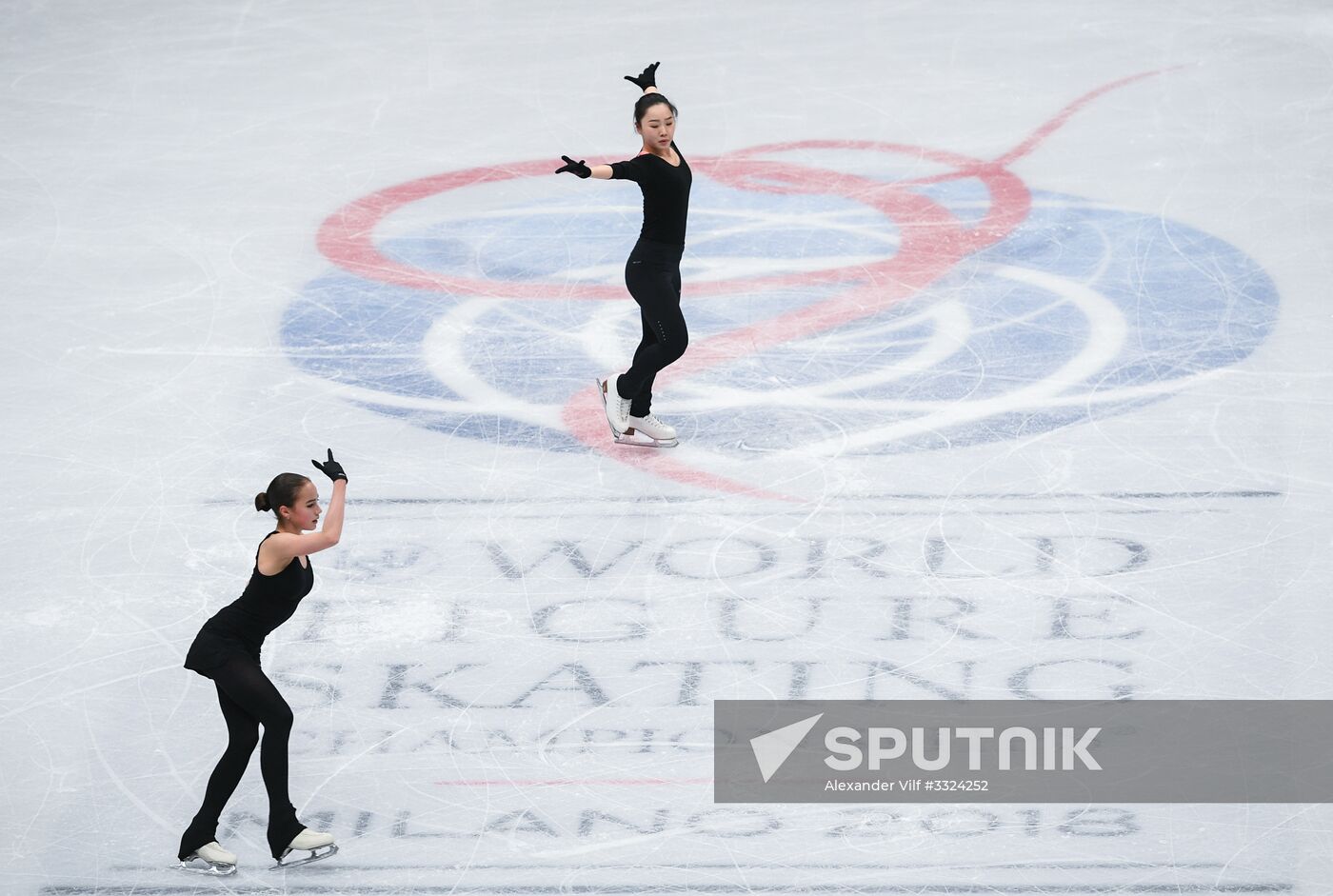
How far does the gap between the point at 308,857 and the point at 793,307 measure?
463 centimetres

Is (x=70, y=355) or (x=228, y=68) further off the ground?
(x=228, y=68)

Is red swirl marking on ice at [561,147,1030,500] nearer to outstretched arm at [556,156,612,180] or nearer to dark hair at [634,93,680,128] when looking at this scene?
outstretched arm at [556,156,612,180]

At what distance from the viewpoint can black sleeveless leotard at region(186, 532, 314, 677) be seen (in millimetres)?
4770

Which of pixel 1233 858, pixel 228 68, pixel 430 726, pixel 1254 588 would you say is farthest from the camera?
pixel 228 68

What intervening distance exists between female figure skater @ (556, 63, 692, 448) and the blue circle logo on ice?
0.25 m

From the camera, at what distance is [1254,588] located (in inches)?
240

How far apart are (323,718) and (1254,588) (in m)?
3.36

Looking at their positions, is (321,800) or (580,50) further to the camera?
(580,50)

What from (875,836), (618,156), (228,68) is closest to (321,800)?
(875,836)

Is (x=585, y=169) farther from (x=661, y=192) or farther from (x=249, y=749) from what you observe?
(x=249, y=749)

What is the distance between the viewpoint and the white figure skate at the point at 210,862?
15.8ft

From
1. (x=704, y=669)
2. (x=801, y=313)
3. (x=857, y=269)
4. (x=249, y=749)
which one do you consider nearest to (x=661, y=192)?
(x=801, y=313)

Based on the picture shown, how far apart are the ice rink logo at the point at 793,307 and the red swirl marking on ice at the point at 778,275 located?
0.02 m

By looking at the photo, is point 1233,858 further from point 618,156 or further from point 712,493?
point 618,156
